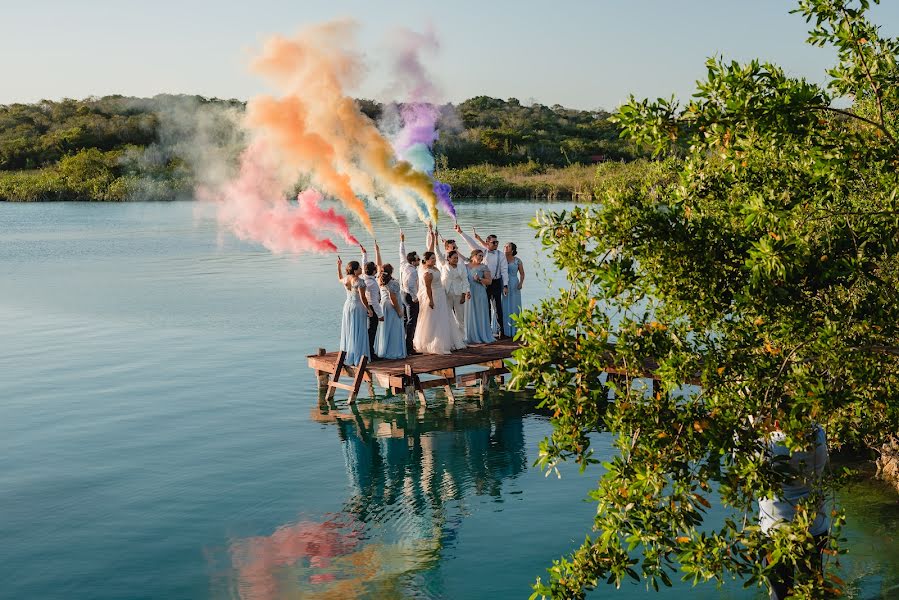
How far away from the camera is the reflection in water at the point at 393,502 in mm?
10391

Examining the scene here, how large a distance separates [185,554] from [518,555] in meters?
4.09

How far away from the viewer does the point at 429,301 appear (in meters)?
18.3

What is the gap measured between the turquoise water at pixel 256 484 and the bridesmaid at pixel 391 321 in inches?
43.7

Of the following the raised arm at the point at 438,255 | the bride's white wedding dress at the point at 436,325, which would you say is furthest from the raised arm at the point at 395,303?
the raised arm at the point at 438,255

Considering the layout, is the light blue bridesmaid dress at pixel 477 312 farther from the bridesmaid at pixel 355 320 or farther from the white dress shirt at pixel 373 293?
the bridesmaid at pixel 355 320

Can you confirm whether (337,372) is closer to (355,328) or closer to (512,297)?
(355,328)

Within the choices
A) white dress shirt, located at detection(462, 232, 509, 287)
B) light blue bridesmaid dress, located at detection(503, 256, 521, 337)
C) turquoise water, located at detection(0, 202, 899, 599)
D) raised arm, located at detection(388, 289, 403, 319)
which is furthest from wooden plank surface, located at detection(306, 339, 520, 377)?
white dress shirt, located at detection(462, 232, 509, 287)

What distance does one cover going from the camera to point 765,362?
20.6ft

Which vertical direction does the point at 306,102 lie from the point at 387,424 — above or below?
above

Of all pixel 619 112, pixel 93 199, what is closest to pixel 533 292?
pixel 619 112

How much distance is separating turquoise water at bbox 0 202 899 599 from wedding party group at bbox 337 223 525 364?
1347 millimetres

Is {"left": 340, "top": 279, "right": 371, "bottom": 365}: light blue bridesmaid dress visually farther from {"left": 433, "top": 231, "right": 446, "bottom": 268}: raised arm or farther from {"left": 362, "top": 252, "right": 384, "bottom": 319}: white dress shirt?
{"left": 433, "top": 231, "right": 446, "bottom": 268}: raised arm

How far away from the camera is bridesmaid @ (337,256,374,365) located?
1745 cm

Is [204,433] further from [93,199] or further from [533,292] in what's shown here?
[93,199]
